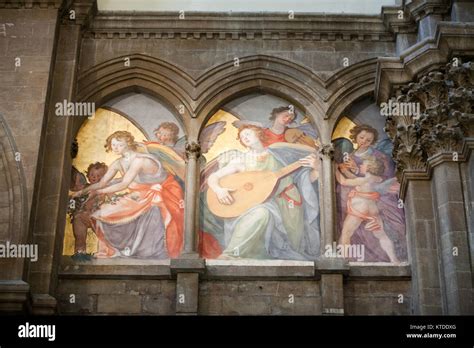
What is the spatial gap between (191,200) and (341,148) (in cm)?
298

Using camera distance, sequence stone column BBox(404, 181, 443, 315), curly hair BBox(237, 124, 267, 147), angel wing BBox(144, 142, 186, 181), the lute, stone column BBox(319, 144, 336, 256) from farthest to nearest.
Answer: curly hair BBox(237, 124, 267, 147) < angel wing BBox(144, 142, 186, 181) < the lute < stone column BBox(319, 144, 336, 256) < stone column BBox(404, 181, 443, 315)

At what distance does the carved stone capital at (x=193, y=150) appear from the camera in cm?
1905

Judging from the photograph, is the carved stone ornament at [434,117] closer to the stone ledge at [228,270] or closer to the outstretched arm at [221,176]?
the stone ledge at [228,270]

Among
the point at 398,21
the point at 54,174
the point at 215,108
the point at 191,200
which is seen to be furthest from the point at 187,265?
the point at 398,21

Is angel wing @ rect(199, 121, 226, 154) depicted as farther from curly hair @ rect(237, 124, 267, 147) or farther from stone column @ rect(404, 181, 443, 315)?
stone column @ rect(404, 181, 443, 315)

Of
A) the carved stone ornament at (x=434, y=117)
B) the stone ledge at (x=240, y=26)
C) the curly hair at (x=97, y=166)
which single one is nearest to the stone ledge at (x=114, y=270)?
the curly hair at (x=97, y=166)

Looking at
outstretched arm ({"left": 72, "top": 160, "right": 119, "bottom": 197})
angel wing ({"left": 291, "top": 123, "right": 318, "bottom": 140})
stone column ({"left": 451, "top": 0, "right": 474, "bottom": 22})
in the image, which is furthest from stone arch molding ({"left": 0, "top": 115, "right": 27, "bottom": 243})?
stone column ({"left": 451, "top": 0, "right": 474, "bottom": 22})

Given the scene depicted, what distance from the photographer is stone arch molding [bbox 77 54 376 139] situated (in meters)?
19.6

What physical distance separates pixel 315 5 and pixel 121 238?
604cm

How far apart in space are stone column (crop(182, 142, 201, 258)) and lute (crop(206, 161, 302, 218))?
364 mm

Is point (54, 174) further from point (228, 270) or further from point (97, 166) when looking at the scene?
point (228, 270)

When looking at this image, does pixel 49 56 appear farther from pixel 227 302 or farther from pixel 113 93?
pixel 227 302
